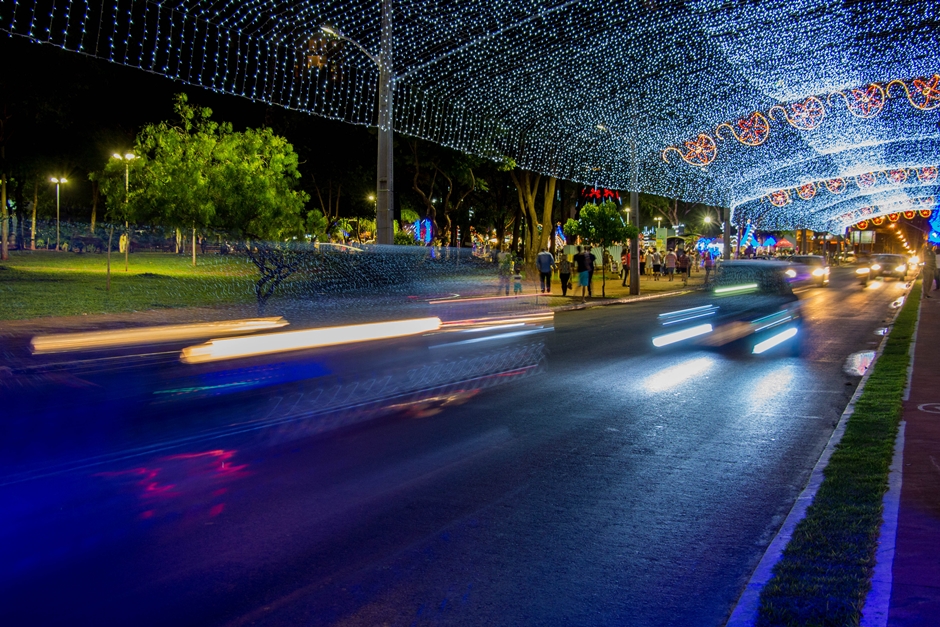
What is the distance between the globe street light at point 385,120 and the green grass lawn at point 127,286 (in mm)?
3691

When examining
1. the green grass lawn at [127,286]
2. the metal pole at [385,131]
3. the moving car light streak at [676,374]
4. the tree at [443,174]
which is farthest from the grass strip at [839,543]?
the tree at [443,174]

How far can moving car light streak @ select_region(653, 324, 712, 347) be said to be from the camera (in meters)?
15.2

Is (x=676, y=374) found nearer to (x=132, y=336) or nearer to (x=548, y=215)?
(x=132, y=336)

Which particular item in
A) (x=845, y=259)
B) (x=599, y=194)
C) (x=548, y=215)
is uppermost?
(x=599, y=194)

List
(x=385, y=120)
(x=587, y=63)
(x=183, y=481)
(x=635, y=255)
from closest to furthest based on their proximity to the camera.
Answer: (x=183, y=481) < (x=385, y=120) < (x=587, y=63) < (x=635, y=255)

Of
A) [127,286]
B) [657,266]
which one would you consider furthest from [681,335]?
[657,266]

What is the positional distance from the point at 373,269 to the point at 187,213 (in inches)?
253

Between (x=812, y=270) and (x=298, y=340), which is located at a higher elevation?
(x=812, y=270)

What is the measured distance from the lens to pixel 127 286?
22.0 meters

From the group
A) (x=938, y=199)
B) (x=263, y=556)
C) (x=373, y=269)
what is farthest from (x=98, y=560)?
(x=938, y=199)

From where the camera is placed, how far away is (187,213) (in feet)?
72.2

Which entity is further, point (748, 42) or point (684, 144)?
point (684, 144)

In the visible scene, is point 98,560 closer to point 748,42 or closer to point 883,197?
point 748,42

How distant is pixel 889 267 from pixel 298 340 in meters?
46.9
